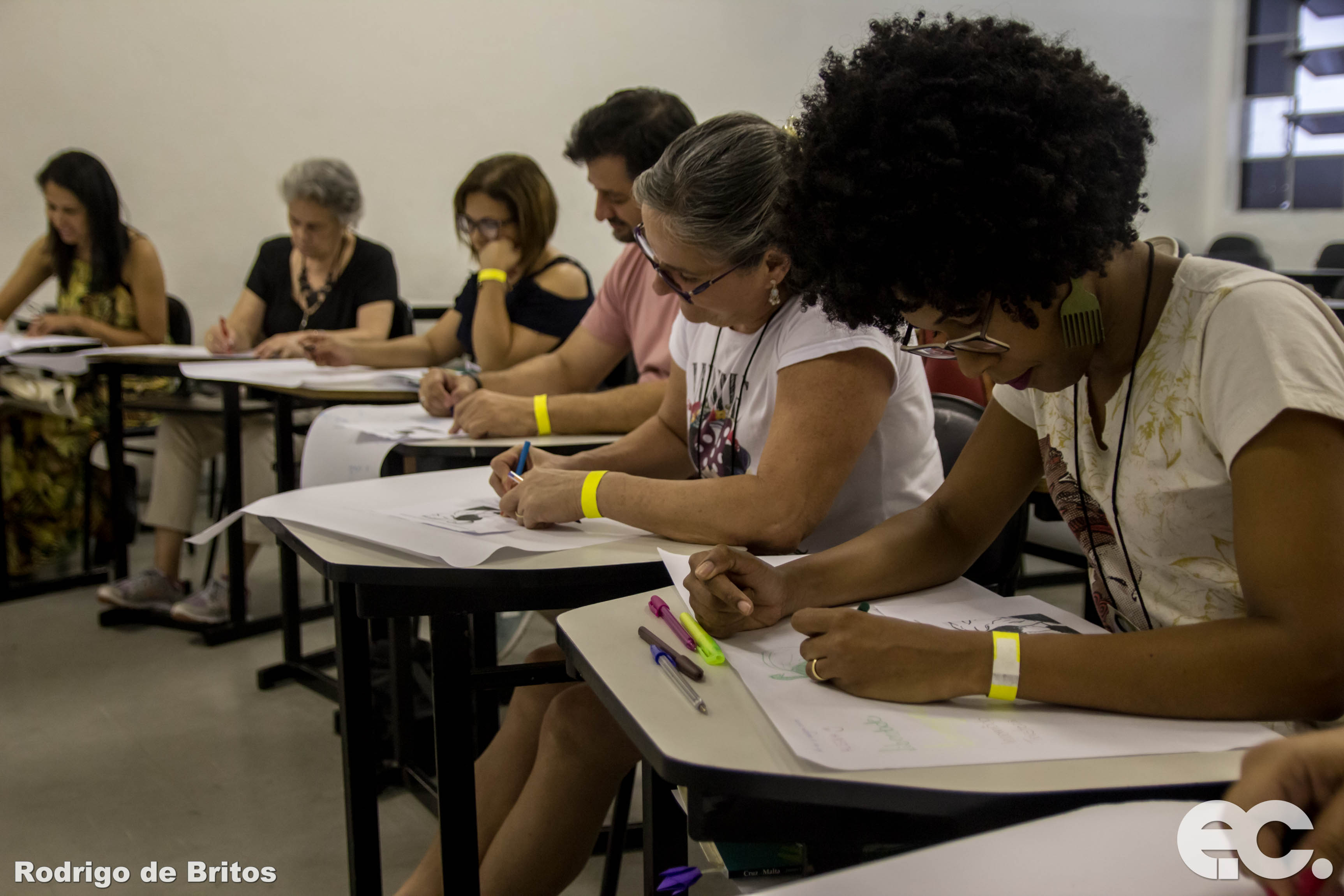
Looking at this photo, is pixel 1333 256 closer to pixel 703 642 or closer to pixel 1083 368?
pixel 1083 368

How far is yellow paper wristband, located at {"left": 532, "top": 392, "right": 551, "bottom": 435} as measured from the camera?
6.39 ft

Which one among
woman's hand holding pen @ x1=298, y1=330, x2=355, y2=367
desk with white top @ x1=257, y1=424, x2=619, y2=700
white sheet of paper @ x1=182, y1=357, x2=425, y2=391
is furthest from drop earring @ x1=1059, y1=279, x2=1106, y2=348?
woman's hand holding pen @ x1=298, y1=330, x2=355, y2=367

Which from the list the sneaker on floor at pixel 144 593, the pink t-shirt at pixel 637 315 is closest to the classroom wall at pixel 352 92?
the sneaker on floor at pixel 144 593

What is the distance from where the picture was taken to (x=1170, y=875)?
537 millimetres

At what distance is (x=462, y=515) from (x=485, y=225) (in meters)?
1.62

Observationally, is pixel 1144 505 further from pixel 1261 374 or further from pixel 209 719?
pixel 209 719

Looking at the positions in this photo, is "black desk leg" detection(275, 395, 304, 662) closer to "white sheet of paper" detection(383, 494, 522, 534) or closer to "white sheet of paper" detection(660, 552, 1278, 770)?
"white sheet of paper" detection(383, 494, 522, 534)

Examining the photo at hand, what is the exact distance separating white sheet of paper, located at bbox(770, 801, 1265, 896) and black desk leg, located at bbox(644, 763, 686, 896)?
0.38 meters

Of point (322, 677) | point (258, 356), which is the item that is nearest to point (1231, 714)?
point (322, 677)

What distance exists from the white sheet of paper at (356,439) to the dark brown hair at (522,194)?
702 millimetres

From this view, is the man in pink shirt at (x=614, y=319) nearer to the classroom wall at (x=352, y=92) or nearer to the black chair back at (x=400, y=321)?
the black chair back at (x=400, y=321)

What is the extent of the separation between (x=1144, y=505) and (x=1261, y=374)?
0.61ft

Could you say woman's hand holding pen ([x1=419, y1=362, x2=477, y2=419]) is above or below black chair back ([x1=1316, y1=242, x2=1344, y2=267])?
below

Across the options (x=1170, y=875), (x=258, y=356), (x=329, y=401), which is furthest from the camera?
(x=258, y=356)
